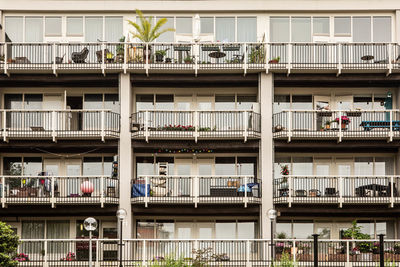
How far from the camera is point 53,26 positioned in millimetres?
37094

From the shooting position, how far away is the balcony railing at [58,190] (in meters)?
33.6

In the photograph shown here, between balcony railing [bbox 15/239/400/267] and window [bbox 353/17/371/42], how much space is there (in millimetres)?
10534

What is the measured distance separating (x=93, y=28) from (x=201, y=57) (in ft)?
19.7

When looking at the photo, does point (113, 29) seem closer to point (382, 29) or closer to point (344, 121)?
point (344, 121)

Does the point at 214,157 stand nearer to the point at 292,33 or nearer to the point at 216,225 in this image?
the point at 216,225

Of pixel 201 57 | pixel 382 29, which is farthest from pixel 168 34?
pixel 382 29

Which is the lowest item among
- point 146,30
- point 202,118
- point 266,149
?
point 266,149

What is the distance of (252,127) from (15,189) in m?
11.6

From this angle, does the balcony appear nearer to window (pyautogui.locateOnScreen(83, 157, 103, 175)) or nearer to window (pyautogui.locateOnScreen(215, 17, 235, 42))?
window (pyautogui.locateOnScreen(215, 17, 235, 42))

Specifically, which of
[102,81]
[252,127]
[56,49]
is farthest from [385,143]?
[56,49]

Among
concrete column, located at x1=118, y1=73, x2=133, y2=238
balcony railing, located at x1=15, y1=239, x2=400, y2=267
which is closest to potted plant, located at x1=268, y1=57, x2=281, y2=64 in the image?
concrete column, located at x1=118, y1=73, x2=133, y2=238

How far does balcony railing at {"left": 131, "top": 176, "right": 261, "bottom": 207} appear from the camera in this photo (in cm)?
3366

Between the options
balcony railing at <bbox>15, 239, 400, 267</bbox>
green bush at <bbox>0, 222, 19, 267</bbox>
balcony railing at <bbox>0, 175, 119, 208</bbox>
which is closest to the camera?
green bush at <bbox>0, 222, 19, 267</bbox>

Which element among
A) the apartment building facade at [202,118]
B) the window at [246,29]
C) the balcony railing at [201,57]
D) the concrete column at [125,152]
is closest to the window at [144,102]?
the apartment building facade at [202,118]
